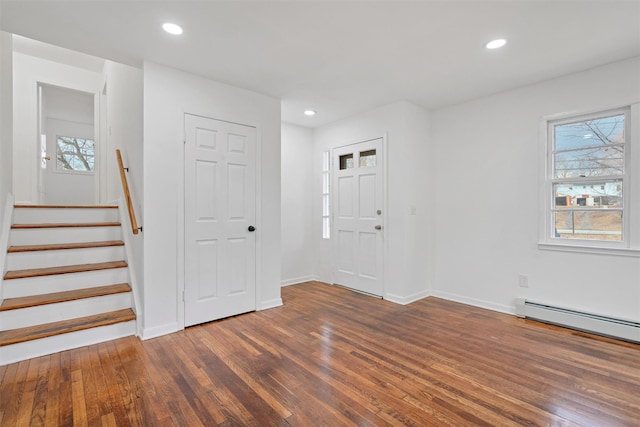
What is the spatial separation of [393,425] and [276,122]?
3.20 metres

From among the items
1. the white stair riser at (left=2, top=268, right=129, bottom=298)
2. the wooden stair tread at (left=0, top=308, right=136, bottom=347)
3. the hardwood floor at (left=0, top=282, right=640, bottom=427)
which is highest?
the white stair riser at (left=2, top=268, right=129, bottom=298)

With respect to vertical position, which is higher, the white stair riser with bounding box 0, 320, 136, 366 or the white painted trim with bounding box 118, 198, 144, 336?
the white painted trim with bounding box 118, 198, 144, 336

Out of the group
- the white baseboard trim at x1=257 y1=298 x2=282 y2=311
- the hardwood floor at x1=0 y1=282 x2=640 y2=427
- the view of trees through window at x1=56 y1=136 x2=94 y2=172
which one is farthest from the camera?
the view of trees through window at x1=56 y1=136 x2=94 y2=172

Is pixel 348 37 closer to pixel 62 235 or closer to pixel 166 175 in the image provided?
pixel 166 175

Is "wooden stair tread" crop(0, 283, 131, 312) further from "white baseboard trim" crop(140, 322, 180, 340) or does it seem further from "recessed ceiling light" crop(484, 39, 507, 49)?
"recessed ceiling light" crop(484, 39, 507, 49)

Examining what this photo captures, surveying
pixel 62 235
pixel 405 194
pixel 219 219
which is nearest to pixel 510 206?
pixel 405 194

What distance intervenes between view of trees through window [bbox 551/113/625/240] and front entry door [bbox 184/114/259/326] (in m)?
3.30

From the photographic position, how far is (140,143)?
2875 millimetres

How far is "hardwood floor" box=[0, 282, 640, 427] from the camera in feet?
5.69

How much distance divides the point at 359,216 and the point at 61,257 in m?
3.41

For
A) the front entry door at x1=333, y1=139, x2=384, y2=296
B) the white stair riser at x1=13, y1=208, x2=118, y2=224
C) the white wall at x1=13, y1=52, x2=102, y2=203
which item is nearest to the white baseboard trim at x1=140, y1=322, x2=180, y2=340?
the white stair riser at x1=13, y1=208, x2=118, y2=224

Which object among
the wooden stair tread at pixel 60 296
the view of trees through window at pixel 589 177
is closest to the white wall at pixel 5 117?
the wooden stair tread at pixel 60 296

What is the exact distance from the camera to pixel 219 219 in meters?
3.25

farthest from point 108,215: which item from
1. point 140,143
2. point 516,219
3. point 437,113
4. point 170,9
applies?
point 516,219
